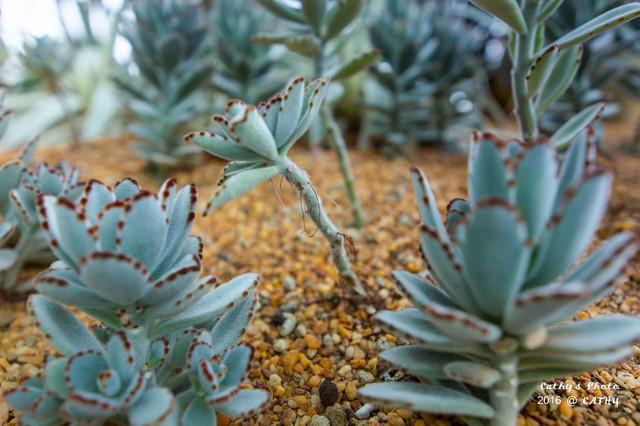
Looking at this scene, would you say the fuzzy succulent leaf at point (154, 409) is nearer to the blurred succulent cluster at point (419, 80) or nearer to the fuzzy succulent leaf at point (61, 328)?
the fuzzy succulent leaf at point (61, 328)

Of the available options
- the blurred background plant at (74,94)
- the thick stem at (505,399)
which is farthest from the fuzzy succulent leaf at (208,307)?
the blurred background plant at (74,94)

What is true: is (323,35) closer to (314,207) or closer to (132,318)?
(314,207)

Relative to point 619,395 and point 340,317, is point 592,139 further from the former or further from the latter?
point 340,317

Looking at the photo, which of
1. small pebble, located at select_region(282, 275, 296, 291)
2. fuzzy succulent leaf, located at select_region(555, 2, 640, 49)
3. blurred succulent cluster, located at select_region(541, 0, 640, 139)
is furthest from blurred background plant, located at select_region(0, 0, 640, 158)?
fuzzy succulent leaf, located at select_region(555, 2, 640, 49)

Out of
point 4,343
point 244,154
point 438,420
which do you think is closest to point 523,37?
point 244,154

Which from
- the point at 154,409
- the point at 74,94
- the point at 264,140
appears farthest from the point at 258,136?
the point at 74,94

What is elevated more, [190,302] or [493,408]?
[190,302]
